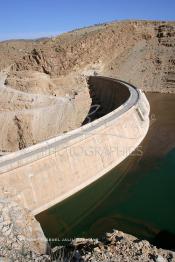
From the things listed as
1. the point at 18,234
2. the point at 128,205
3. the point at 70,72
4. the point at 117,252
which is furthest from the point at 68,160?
the point at 70,72

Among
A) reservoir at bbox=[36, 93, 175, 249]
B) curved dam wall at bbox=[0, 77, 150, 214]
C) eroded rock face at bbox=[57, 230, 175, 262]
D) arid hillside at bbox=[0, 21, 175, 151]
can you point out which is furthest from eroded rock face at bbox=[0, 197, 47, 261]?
arid hillside at bbox=[0, 21, 175, 151]

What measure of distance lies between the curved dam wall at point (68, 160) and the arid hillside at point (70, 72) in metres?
5.42

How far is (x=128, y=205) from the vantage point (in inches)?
864

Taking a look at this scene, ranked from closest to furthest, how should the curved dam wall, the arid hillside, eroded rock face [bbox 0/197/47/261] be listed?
eroded rock face [bbox 0/197/47/261] < the curved dam wall < the arid hillside

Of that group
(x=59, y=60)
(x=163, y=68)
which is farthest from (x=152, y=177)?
(x=163, y=68)

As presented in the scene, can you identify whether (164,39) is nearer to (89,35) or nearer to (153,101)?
(89,35)

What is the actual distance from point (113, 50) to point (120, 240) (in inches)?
2069

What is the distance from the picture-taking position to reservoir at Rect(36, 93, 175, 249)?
19109 mm

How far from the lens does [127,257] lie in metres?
11.0

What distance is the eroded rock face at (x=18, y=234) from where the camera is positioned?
11147 mm

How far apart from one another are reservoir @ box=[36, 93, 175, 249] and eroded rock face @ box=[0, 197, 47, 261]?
11.1 feet

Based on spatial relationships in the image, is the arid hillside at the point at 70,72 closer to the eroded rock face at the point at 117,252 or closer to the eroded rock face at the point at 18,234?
the eroded rock face at the point at 18,234

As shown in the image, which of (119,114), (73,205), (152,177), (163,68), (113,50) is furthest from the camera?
(113,50)

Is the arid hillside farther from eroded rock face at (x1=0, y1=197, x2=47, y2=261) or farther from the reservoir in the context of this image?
eroded rock face at (x1=0, y1=197, x2=47, y2=261)
